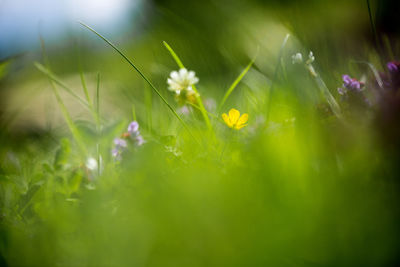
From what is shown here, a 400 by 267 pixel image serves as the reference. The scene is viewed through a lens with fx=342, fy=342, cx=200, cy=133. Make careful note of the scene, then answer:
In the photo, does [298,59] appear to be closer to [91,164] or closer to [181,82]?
[181,82]

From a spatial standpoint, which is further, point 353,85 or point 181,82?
point 181,82

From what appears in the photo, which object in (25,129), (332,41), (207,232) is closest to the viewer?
(207,232)

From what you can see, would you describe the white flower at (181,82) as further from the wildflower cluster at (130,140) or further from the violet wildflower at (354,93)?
the violet wildflower at (354,93)

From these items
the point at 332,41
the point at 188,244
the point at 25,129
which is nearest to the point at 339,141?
the point at 188,244

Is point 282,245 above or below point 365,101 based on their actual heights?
below

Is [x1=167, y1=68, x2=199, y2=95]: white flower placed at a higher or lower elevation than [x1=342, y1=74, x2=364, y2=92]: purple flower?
higher

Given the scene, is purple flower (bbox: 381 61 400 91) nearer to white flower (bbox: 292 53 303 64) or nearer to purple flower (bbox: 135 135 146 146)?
white flower (bbox: 292 53 303 64)

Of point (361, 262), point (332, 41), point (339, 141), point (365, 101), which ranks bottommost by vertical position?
point (361, 262)

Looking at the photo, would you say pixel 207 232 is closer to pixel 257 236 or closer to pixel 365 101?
pixel 257 236

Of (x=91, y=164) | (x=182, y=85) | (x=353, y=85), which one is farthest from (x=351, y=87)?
(x=91, y=164)

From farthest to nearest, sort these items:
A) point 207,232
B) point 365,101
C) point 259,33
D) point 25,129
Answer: point 25,129 < point 259,33 < point 365,101 < point 207,232

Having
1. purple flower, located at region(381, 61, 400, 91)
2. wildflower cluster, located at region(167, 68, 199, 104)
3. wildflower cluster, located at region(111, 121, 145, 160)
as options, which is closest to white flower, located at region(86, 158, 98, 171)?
wildflower cluster, located at region(111, 121, 145, 160)
